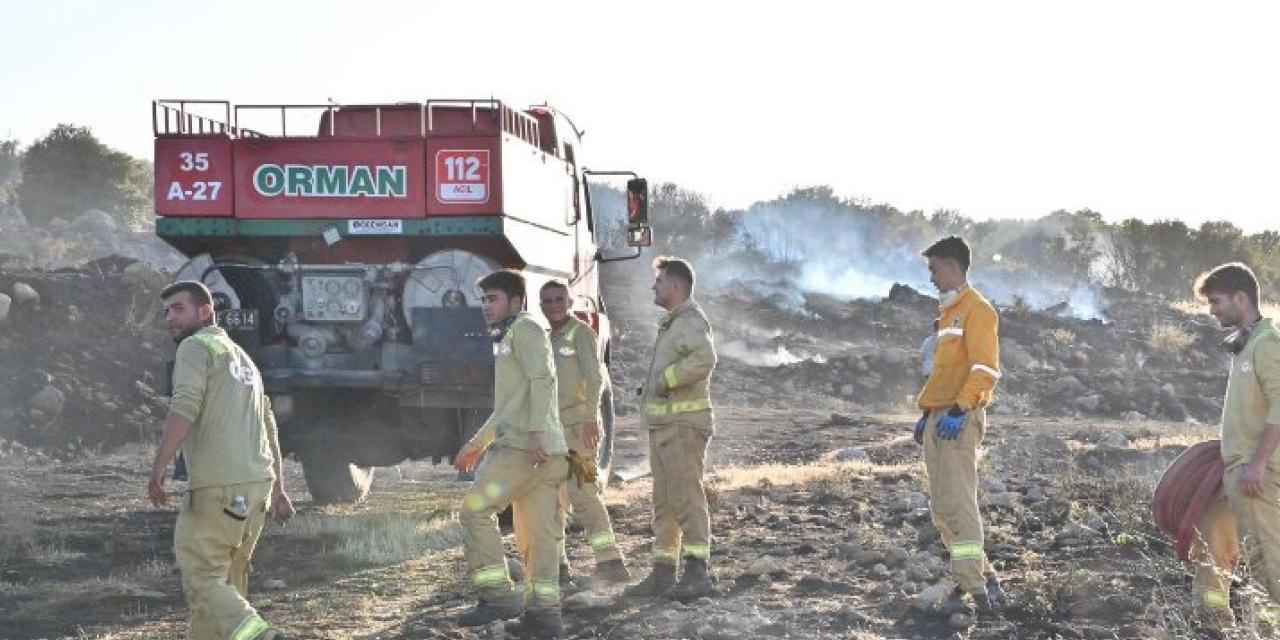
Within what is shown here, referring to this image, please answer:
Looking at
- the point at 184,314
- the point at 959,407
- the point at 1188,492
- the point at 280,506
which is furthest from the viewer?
the point at 959,407

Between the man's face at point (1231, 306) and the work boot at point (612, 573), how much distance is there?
382 cm

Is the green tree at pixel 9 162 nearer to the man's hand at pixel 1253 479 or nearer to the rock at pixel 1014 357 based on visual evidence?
the rock at pixel 1014 357

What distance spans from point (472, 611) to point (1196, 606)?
352cm

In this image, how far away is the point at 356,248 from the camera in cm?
1016

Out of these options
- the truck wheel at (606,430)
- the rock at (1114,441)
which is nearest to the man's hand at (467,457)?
the truck wheel at (606,430)

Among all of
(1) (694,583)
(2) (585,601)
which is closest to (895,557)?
(1) (694,583)

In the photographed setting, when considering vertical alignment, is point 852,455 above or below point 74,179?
below

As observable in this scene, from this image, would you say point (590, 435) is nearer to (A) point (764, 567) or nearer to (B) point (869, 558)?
(A) point (764, 567)

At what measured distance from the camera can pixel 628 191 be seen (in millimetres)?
12281

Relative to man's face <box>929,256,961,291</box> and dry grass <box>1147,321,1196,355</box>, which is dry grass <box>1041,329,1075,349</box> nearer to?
dry grass <box>1147,321,1196,355</box>

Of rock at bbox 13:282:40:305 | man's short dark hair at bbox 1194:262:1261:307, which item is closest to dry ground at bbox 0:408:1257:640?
man's short dark hair at bbox 1194:262:1261:307

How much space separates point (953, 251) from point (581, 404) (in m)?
2.44

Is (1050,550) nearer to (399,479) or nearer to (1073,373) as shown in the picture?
(399,479)

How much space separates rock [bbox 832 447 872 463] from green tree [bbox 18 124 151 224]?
25.9 meters
